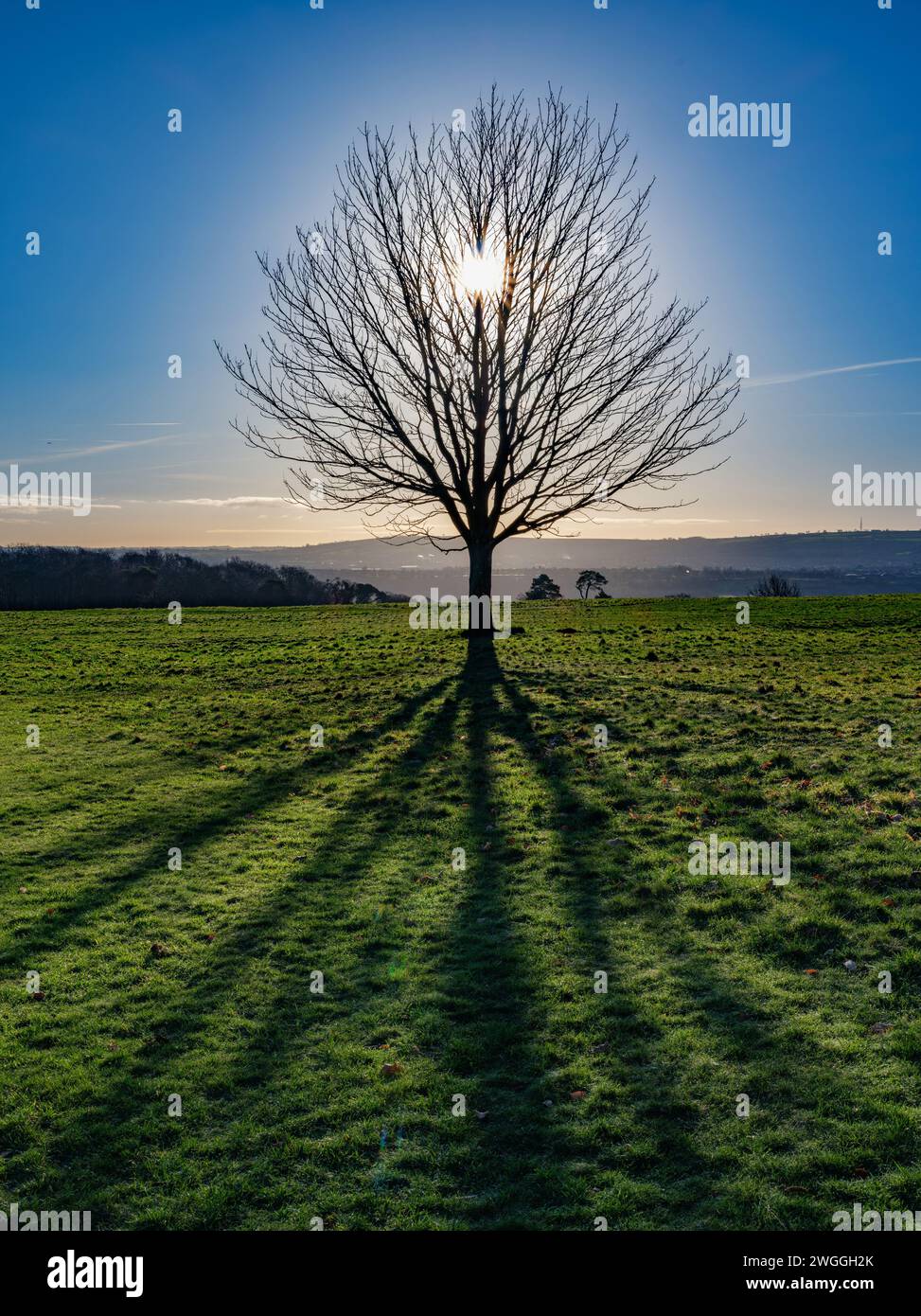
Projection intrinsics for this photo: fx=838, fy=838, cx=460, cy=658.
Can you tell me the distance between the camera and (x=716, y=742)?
1297 cm

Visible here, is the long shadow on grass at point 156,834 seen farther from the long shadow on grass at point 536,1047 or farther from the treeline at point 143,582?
the treeline at point 143,582

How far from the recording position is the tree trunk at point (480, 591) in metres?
24.5

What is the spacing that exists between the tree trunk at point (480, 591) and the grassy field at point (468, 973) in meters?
9.71

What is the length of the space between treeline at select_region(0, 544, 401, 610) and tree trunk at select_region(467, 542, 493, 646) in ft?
117

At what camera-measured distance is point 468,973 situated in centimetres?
672

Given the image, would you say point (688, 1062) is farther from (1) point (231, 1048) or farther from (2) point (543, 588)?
(2) point (543, 588)

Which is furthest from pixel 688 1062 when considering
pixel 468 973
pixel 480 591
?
pixel 480 591

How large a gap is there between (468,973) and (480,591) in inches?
745

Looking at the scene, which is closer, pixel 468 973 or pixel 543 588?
pixel 468 973

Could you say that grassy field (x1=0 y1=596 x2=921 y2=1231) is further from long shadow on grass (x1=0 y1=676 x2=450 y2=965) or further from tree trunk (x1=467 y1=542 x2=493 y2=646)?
tree trunk (x1=467 y1=542 x2=493 y2=646)

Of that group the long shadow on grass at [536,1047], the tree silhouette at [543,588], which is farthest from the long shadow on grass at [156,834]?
the tree silhouette at [543,588]

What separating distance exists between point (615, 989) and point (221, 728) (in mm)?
11618

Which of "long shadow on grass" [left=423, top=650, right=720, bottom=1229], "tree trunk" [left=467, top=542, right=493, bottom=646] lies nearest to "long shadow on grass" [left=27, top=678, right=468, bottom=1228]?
"long shadow on grass" [left=423, top=650, right=720, bottom=1229]
